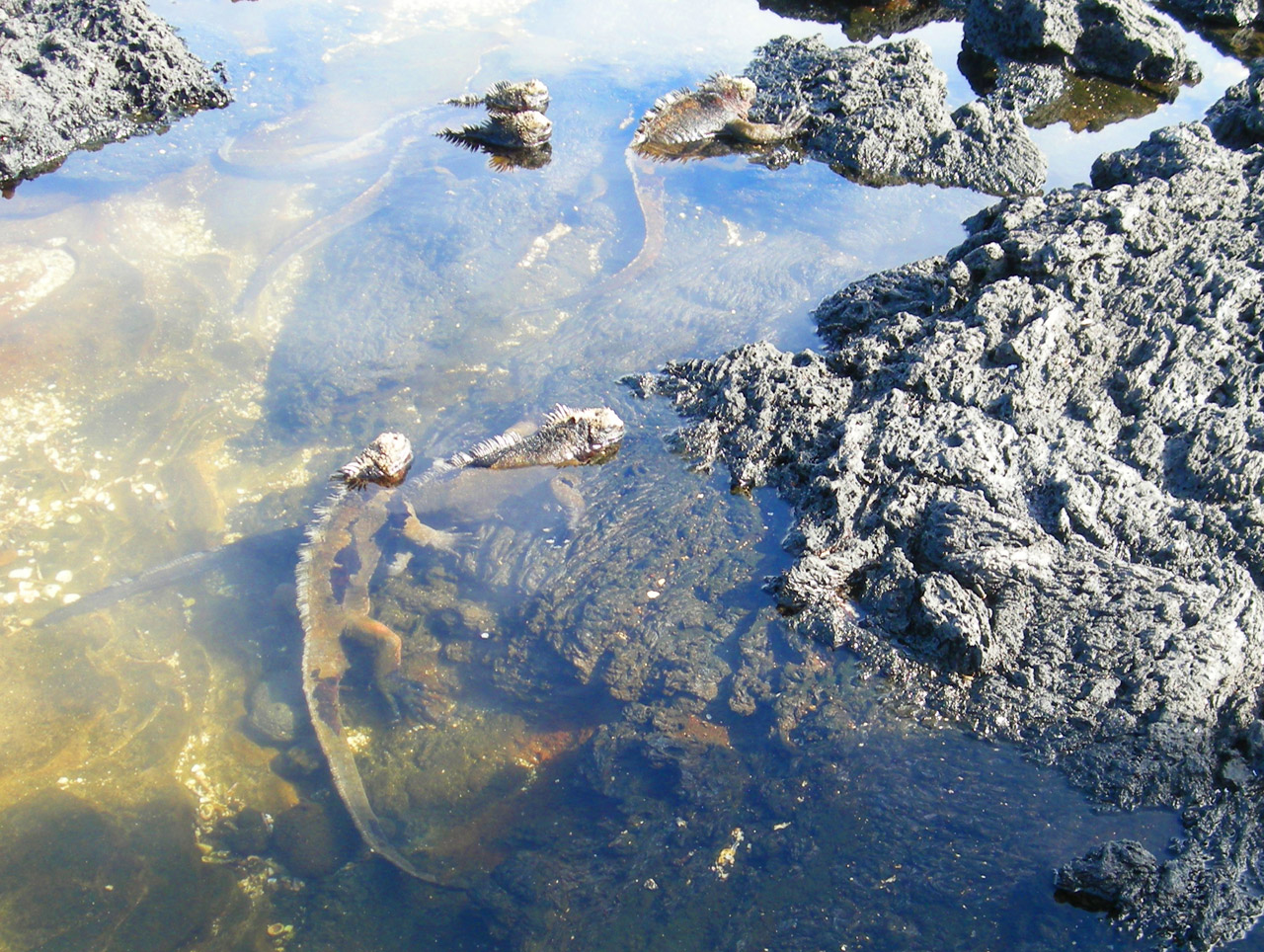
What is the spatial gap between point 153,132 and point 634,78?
14.6 feet

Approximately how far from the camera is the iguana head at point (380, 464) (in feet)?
13.5

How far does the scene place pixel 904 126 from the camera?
248 inches

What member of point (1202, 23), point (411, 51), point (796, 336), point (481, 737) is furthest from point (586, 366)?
point (1202, 23)

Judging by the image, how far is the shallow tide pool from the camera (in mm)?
2713

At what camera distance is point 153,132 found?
679 cm

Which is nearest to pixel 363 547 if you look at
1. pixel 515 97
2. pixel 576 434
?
pixel 576 434

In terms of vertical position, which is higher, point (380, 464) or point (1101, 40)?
point (1101, 40)

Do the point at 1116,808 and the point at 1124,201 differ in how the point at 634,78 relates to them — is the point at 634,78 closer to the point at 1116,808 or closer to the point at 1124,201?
the point at 1124,201

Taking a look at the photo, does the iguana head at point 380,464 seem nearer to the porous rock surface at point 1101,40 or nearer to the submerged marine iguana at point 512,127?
the submerged marine iguana at point 512,127

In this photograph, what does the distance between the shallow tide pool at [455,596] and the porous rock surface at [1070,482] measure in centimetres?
19

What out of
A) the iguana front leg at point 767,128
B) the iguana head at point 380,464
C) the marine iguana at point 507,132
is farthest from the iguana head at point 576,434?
the iguana front leg at point 767,128

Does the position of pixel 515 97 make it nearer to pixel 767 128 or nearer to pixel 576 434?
pixel 767 128

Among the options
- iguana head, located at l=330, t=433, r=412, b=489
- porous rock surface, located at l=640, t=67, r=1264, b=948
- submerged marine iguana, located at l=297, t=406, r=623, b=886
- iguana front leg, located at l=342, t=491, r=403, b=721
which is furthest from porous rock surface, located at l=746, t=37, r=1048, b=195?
iguana front leg, located at l=342, t=491, r=403, b=721

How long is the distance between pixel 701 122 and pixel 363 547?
15.9 feet
